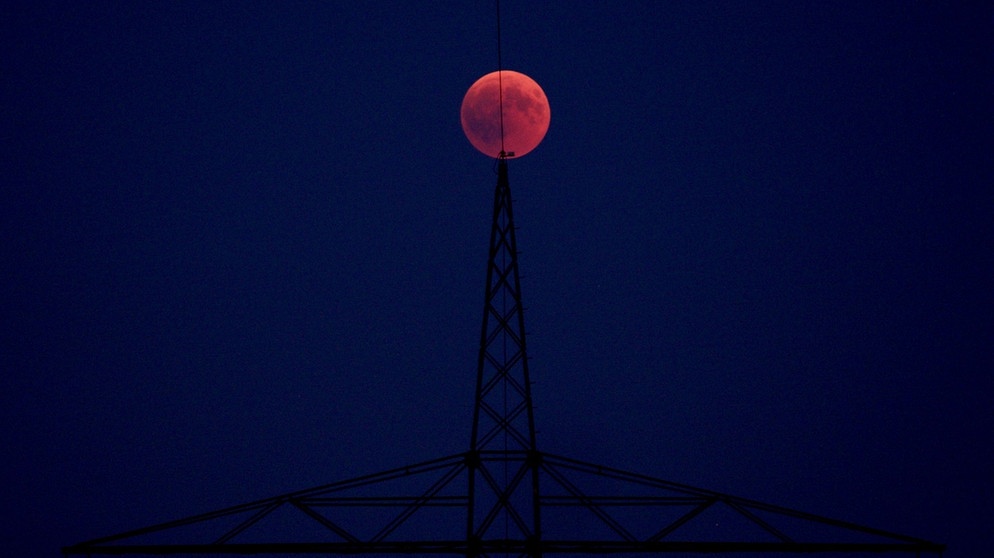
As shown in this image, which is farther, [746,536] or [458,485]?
[746,536]

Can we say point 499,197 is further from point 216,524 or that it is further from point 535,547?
point 216,524

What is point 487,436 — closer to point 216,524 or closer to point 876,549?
point 876,549

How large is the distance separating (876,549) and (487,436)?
478 cm

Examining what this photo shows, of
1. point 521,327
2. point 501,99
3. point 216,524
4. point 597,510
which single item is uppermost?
point 501,99

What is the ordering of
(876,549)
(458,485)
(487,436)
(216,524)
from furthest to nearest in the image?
(458,485), (216,524), (487,436), (876,549)

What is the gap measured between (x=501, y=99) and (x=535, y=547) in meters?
5.40

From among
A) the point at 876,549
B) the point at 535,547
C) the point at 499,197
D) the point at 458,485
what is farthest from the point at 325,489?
the point at 458,485

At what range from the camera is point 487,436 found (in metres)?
9.84

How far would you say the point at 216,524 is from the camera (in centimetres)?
2077

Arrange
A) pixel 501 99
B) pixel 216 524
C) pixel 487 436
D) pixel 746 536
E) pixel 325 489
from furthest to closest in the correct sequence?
pixel 746 536
pixel 216 524
pixel 487 436
pixel 501 99
pixel 325 489

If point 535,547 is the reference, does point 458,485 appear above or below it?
above

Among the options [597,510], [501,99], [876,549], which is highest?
[501,99]

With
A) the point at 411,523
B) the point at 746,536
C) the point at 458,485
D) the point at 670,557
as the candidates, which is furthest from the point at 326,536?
the point at 746,536

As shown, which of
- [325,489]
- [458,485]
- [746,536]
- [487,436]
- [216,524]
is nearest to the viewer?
[325,489]
